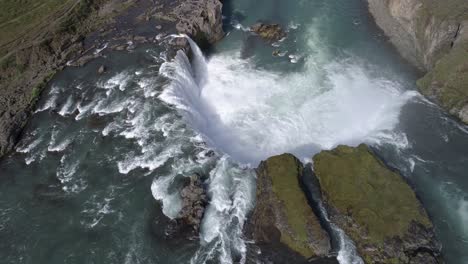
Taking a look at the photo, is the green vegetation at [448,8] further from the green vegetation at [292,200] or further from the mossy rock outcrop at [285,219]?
the mossy rock outcrop at [285,219]

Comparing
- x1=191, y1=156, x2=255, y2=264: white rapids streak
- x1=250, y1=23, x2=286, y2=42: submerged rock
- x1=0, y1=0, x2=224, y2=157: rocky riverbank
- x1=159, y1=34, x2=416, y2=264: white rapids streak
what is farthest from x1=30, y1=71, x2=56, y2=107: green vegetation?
x1=250, y1=23, x2=286, y2=42: submerged rock

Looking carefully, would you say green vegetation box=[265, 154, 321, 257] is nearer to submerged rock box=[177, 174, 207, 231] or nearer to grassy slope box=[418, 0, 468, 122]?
submerged rock box=[177, 174, 207, 231]

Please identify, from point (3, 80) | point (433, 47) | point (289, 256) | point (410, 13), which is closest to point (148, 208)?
point (289, 256)

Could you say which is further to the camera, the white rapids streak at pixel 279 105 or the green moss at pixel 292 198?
the white rapids streak at pixel 279 105

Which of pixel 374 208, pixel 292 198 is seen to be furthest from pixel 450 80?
pixel 292 198

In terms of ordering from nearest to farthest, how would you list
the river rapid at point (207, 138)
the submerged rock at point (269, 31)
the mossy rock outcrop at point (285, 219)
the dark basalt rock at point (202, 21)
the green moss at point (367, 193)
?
the mossy rock outcrop at point (285, 219) < the green moss at point (367, 193) < the river rapid at point (207, 138) < the dark basalt rock at point (202, 21) < the submerged rock at point (269, 31)

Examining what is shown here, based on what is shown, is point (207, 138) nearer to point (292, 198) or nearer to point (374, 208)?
point (292, 198)

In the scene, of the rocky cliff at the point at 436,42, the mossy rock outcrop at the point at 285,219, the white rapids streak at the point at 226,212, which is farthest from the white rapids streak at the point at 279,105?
the mossy rock outcrop at the point at 285,219
